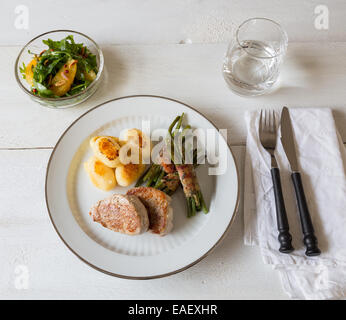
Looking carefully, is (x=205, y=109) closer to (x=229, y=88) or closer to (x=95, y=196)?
(x=229, y=88)

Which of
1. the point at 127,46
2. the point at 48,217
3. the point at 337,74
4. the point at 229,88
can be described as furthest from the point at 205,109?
the point at 48,217

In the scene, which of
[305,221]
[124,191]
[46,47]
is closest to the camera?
[305,221]

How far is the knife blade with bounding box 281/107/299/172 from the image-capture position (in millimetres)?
1252

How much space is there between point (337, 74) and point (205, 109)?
0.61 m

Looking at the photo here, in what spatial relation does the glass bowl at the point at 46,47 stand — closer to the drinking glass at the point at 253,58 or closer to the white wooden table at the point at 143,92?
the white wooden table at the point at 143,92

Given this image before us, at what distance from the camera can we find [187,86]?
58.3 inches

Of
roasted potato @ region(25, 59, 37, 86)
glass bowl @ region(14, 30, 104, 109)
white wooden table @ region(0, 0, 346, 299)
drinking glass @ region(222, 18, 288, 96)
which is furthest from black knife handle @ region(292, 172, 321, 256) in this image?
roasted potato @ region(25, 59, 37, 86)

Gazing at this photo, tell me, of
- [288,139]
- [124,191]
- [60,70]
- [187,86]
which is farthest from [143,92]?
[288,139]

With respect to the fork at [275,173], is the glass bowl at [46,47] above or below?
above

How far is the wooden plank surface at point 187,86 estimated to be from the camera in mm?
1412

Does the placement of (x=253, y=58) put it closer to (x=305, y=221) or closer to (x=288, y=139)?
(x=288, y=139)

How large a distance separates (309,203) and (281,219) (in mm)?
145

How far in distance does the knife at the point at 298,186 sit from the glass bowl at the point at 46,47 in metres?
0.79

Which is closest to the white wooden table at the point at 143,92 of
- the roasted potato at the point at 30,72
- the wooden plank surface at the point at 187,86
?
the wooden plank surface at the point at 187,86
